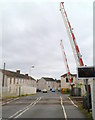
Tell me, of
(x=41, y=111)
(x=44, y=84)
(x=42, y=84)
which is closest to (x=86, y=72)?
(x=41, y=111)

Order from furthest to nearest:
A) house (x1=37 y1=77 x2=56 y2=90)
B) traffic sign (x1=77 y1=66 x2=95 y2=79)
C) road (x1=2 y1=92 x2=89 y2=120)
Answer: house (x1=37 y1=77 x2=56 y2=90) → road (x1=2 y1=92 x2=89 y2=120) → traffic sign (x1=77 y1=66 x2=95 y2=79)

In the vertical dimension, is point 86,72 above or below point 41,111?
above

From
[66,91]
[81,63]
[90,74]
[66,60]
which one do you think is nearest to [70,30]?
[81,63]

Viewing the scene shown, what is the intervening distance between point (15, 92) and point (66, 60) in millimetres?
18608

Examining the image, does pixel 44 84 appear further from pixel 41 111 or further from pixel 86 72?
pixel 86 72

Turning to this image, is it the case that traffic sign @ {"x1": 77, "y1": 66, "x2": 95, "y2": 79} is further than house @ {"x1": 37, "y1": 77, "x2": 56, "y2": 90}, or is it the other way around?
house @ {"x1": 37, "y1": 77, "x2": 56, "y2": 90}

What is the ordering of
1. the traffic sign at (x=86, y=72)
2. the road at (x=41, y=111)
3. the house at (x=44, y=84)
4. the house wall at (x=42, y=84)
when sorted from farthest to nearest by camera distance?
the house at (x=44, y=84) < the house wall at (x=42, y=84) < the road at (x=41, y=111) < the traffic sign at (x=86, y=72)

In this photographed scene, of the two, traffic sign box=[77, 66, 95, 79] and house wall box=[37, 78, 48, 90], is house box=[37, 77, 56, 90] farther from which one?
traffic sign box=[77, 66, 95, 79]

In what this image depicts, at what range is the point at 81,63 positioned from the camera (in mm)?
21719

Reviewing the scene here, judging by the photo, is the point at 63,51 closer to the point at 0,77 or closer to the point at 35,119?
the point at 0,77

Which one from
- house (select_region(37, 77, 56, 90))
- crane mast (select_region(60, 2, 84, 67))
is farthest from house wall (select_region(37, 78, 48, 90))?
crane mast (select_region(60, 2, 84, 67))

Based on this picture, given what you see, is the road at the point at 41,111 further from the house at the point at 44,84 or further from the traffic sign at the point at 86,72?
the house at the point at 44,84

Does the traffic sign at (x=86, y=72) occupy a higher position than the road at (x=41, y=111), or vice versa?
the traffic sign at (x=86, y=72)

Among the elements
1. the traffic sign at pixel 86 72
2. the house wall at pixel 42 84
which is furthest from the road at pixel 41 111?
the house wall at pixel 42 84
